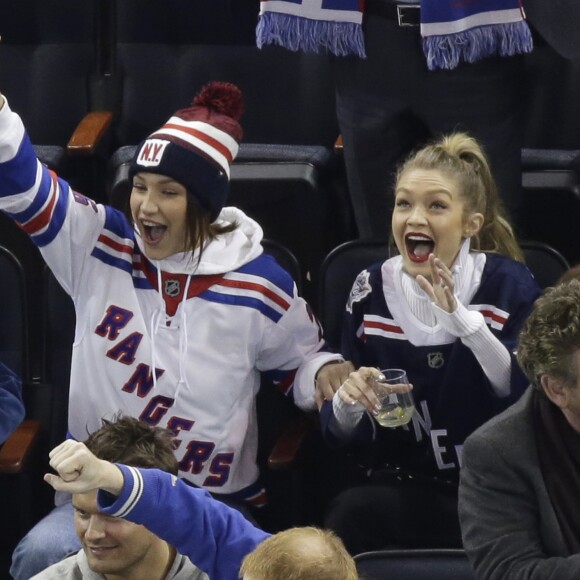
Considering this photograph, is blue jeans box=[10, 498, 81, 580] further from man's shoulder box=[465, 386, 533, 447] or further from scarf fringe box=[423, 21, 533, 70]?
scarf fringe box=[423, 21, 533, 70]

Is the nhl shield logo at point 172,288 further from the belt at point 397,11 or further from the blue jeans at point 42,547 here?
the belt at point 397,11

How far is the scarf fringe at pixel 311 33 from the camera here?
3158 millimetres

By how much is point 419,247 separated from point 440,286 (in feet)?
0.71

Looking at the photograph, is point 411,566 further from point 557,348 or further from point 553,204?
point 553,204

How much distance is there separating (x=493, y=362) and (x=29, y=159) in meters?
0.94

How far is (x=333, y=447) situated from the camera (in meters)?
2.78

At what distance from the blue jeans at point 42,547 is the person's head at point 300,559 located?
0.78 m

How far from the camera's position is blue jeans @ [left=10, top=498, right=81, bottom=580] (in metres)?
2.62

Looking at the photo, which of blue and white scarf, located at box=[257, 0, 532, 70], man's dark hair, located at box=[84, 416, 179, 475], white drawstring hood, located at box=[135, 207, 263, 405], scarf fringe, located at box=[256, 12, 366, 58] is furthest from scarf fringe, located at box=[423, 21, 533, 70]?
man's dark hair, located at box=[84, 416, 179, 475]

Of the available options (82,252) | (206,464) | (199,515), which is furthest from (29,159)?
(199,515)

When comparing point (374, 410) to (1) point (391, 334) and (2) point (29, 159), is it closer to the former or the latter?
(1) point (391, 334)

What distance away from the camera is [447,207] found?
9.32 feet

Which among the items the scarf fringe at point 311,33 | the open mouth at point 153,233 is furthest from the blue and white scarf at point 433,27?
the open mouth at point 153,233

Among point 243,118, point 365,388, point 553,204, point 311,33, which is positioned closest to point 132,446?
point 365,388
